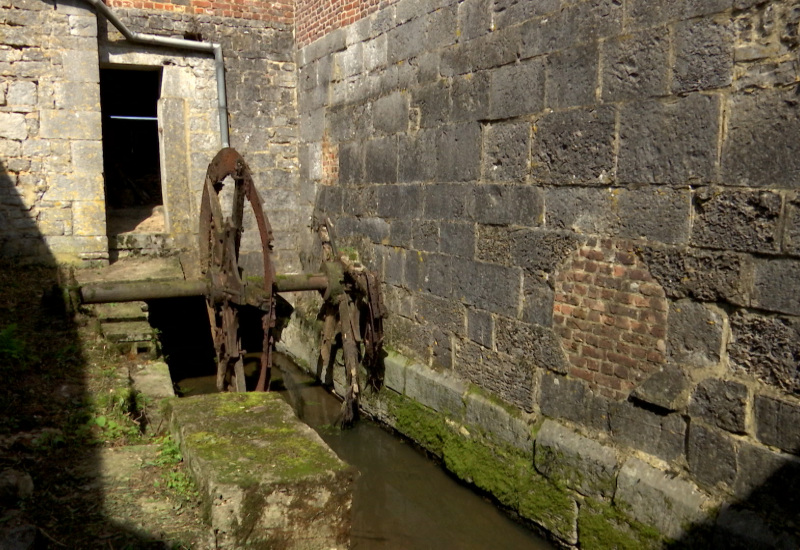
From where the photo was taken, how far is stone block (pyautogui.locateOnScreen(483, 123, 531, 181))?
4570 millimetres

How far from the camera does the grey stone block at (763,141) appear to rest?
3.02m

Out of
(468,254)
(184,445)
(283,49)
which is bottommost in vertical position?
(184,445)

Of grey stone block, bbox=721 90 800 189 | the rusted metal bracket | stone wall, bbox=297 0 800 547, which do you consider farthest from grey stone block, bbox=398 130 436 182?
grey stone block, bbox=721 90 800 189

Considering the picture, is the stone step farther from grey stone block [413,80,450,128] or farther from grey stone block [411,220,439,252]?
grey stone block [413,80,450,128]

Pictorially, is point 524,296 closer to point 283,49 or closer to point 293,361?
point 293,361

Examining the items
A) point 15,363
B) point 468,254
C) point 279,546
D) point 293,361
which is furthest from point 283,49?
point 279,546

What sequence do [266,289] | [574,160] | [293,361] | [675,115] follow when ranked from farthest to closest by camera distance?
[293,361]
[266,289]
[574,160]
[675,115]

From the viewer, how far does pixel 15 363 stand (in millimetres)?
4695

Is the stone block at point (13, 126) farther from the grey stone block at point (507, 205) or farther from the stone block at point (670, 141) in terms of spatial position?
the stone block at point (670, 141)

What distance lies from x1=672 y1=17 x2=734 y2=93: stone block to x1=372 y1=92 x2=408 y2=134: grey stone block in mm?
2787

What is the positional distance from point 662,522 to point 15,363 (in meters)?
4.18

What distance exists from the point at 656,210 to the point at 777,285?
75 cm

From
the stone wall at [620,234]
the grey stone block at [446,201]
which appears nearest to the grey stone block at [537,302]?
the stone wall at [620,234]

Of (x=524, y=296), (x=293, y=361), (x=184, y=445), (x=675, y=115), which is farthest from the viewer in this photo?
(x=293, y=361)
